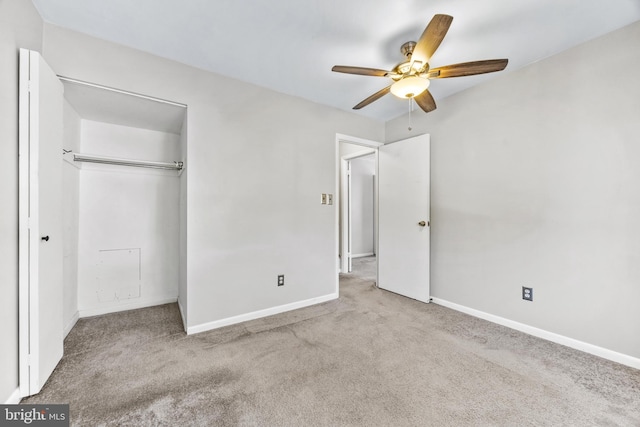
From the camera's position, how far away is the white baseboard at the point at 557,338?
6.15 feet

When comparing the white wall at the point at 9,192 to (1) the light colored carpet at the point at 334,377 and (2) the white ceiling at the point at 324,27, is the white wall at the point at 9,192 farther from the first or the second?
(2) the white ceiling at the point at 324,27

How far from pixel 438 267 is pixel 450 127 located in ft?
5.57

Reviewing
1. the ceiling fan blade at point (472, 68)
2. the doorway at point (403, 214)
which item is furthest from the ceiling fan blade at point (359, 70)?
the doorway at point (403, 214)

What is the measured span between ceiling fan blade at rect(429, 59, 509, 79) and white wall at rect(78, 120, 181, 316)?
305 centimetres

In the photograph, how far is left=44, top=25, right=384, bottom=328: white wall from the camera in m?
2.15

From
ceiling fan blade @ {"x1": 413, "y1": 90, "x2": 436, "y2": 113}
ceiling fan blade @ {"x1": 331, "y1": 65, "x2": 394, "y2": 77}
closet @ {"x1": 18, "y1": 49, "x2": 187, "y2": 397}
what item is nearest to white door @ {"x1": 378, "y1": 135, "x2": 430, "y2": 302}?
ceiling fan blade @ {"x1": 413, "y1": 90, "x2": 436, "y2": 113}

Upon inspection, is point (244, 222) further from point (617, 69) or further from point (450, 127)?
point (617, 69)

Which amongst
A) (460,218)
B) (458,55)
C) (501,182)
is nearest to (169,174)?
(458,55)

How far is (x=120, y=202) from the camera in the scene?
2910mm

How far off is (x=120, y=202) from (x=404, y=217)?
138 inches

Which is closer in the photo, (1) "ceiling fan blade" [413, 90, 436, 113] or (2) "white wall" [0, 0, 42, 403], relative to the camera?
(2) "white wall" [0, 0, 42, 403]

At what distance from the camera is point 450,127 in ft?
9.75

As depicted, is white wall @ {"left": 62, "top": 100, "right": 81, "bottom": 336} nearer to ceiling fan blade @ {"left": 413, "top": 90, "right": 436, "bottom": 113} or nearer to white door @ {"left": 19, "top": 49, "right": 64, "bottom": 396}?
white door @ {"left": 19, "top": 49, "right": 64, "bottom": 396}

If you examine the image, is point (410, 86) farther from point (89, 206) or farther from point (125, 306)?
point (125, 306)
